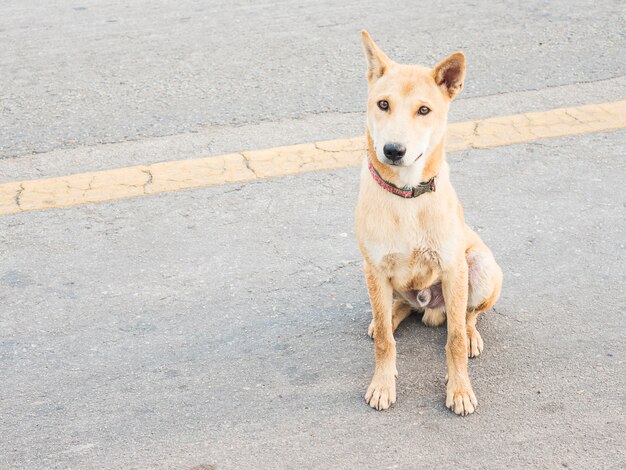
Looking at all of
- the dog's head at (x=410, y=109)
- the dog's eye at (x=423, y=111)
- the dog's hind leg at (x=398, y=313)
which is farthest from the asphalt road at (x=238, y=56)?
the dog's eye at (x=423, y=111)

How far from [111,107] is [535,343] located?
4.21m

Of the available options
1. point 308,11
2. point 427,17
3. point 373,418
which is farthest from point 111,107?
point 373,418

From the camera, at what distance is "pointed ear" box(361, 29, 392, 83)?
12.1 ft

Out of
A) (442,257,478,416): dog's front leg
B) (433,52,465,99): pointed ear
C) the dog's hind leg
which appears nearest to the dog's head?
(433,52,465,99): pointed ear

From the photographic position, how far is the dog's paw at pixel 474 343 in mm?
4098

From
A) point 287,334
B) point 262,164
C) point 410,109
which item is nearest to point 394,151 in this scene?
point 410,109

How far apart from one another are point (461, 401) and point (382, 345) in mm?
455

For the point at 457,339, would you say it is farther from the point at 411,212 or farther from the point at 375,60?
the point at 375,60

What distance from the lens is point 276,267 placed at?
16.0 feet

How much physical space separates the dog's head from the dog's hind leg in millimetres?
936

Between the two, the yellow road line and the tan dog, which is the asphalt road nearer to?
the yellow road line

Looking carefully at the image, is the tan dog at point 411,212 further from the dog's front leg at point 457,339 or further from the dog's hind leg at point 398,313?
the dog's hind leg at point 398,313

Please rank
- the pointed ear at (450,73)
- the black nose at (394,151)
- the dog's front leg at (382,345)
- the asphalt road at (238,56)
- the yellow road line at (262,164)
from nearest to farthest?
the black nose at (394,151) → the pointed ear at (450,73) → the dog's front leg at (382,345) → the yellow road line at (262,164) → the asphalt road at (238,56)

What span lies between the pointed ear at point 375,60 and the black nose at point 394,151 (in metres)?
0.46
